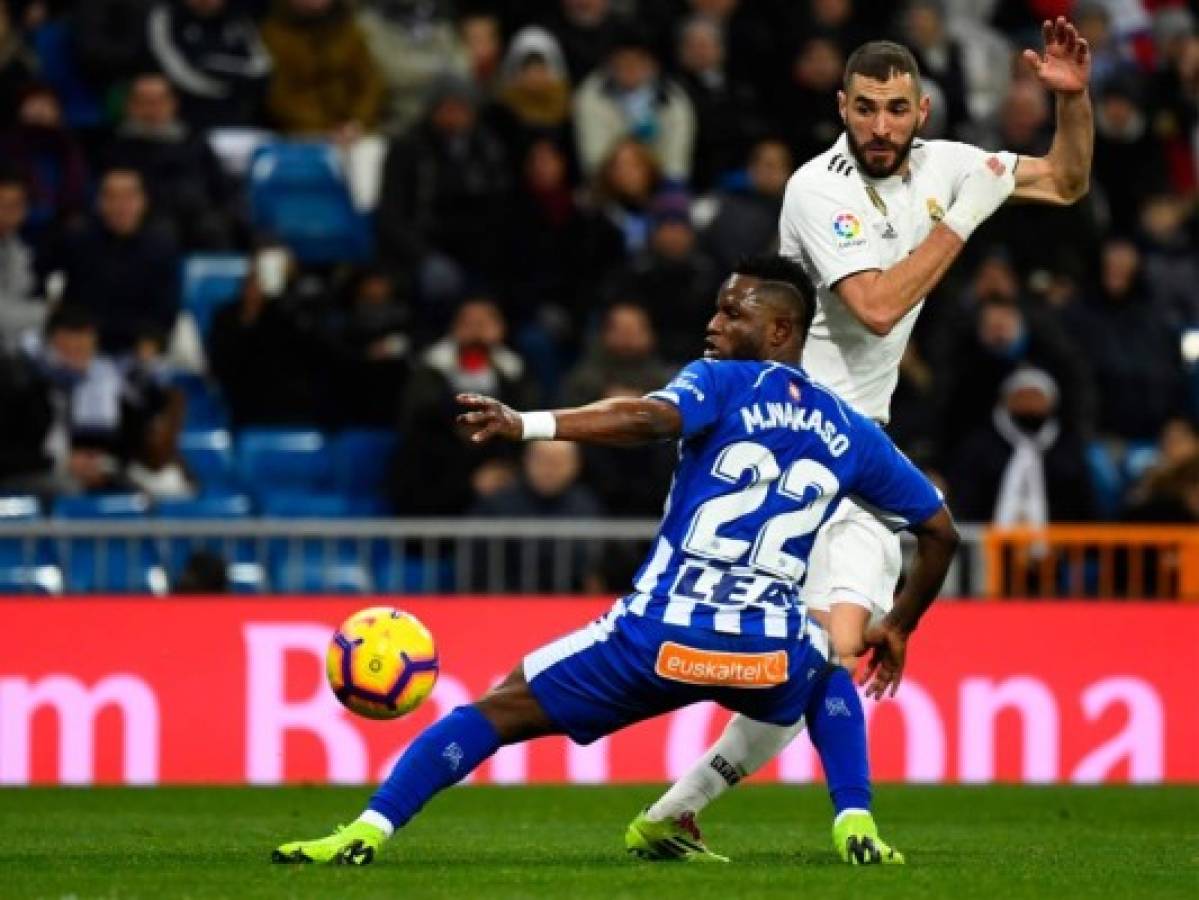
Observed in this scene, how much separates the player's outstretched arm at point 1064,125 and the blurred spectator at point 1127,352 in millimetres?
8308

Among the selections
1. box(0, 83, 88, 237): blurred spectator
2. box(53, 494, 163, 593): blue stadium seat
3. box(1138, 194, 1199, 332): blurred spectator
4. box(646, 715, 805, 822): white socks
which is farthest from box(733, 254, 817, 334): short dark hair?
box(1138, 194, 1199, 332): blurred spectator

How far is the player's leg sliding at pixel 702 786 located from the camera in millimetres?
9156

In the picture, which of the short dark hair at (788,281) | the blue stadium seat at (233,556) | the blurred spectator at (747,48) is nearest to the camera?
the short dark hair at (788,281)

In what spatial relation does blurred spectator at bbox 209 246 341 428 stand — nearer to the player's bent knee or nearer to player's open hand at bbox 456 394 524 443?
the player's bent knee

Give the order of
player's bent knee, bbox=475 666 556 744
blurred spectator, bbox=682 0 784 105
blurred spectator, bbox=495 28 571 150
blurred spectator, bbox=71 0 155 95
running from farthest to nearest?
blurred spectator, bbox=682 0 784 105 → blurred spectator, bbox=495 28 571 150 → blurred spectator, bbox=71 0 155 95 → player's bent knee, bbox=475 666 556 744

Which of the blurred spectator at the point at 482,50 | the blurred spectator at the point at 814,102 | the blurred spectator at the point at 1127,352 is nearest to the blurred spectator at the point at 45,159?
the blurred spectator at the point at 482,50

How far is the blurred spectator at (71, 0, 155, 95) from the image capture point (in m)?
18.3

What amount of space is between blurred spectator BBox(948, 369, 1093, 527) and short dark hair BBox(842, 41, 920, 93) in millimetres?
7296

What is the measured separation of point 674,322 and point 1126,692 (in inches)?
150

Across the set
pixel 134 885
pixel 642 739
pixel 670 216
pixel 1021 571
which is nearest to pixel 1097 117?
pixel 670 216

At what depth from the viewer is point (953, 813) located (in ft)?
41.8

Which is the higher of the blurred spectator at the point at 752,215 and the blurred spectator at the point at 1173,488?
the blurred spectator at the point at 752,215

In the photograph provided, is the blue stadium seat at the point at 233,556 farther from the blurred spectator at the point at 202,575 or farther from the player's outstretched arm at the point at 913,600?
the player's outstretched arm at the point at 913,600

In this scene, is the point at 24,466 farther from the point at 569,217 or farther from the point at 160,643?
the point at 569,217
